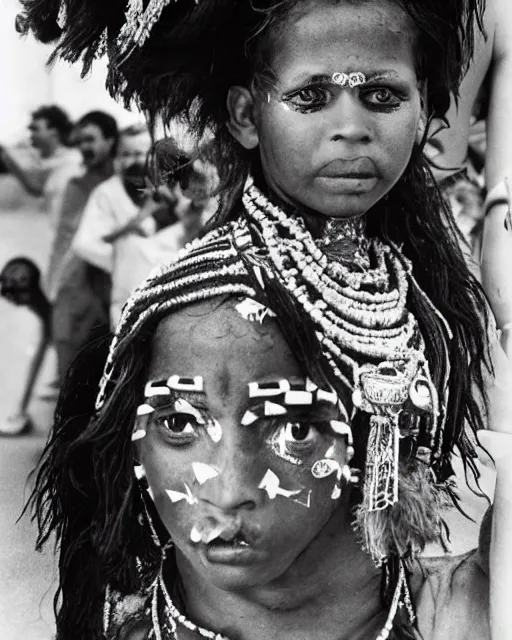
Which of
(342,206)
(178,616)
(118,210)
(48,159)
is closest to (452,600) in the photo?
(178,616)

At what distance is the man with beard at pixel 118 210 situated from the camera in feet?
6.20

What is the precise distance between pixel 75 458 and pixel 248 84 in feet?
2.11

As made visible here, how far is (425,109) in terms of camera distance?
1.63 metres

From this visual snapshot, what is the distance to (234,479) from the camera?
1.47 meters

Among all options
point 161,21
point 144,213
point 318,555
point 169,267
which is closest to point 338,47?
point 161,21

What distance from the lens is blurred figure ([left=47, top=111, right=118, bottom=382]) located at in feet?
6.12

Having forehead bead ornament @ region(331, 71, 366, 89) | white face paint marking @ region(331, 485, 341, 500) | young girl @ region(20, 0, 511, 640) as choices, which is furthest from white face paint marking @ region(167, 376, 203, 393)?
forehead bead ornament @ region(331, 71, 366, 89)

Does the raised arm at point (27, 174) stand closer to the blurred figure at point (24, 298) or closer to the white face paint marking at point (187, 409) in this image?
the blurred figure at point (24, 298)

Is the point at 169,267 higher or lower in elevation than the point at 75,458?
higher

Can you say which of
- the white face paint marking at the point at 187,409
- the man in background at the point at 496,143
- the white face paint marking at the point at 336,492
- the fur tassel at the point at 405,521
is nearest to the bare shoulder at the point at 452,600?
the fur tassel at the point at 405,521

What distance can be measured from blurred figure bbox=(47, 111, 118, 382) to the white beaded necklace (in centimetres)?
45

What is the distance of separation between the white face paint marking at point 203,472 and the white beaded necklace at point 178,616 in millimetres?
289

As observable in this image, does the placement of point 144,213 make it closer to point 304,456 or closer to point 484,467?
point 304,456

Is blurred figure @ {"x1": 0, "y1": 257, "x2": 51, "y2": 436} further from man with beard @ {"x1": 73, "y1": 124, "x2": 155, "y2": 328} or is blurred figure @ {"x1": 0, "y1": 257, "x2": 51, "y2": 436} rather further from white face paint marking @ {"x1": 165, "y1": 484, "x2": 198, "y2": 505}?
white face paint marking @ {"x1": 165, "y1": 484, "x2": 198, "y2": 505}
